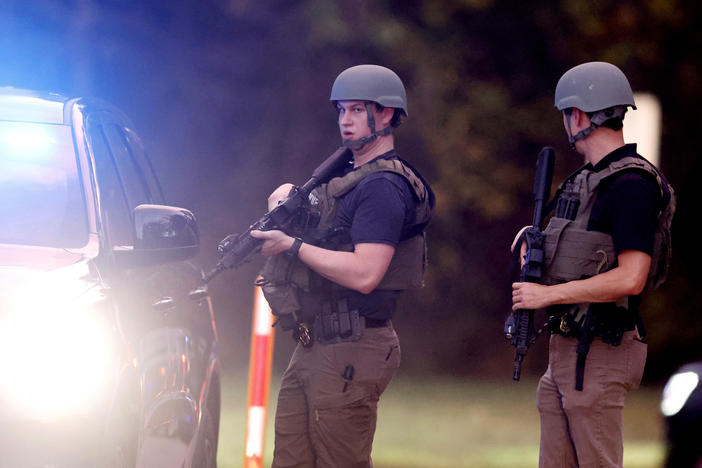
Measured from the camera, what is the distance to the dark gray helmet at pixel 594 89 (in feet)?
15.2

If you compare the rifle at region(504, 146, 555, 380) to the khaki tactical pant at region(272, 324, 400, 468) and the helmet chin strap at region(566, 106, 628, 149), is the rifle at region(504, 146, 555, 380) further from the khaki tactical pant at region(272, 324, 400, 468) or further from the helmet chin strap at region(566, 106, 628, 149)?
the khaki tactical pant at region(272, 324, 400, 468)

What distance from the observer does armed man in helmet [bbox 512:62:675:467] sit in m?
4.45

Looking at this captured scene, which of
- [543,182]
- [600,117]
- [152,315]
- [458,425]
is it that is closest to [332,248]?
[152,315]

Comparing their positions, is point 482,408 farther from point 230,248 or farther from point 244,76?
point 230,248

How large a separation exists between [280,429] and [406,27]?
747cm

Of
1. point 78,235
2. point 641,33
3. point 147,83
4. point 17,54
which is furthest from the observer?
point 641,33

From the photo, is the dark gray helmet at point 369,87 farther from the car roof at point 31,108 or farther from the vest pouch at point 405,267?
the car roof at point 31,108

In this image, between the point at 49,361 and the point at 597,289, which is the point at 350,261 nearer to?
the point at 597,289

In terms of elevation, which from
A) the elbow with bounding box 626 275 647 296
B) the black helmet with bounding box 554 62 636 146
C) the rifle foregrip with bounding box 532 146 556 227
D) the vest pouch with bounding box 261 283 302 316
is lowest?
the vest pouch with bounding box 261 283 302 316

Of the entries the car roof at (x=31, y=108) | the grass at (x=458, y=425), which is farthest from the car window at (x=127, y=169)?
the grass at (x=458, y=425)

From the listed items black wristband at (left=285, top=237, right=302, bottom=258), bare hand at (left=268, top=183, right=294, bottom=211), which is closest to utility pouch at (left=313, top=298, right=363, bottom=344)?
black wristband at (left=285, top=237, right=302, bottom=258)

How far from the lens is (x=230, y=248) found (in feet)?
16.1

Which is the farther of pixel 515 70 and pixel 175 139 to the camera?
pixel 515 70

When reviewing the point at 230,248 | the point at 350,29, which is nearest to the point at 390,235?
the point at 230,248
